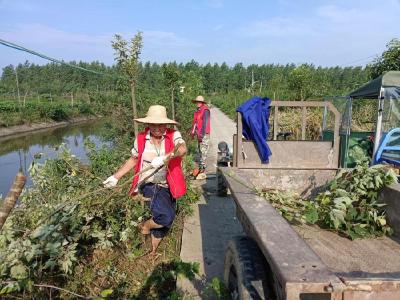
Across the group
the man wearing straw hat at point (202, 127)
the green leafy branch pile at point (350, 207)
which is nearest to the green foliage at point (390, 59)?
the man wearing straw hat at point (202, 127)

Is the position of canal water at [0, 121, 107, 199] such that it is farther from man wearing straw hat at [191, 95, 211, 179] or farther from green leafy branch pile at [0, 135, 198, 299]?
man wearing straw hat at [191, 95, 211, 179]

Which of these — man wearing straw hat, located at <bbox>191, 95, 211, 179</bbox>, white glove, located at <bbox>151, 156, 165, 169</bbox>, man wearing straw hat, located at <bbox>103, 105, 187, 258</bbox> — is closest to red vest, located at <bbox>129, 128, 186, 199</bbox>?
man wearing straw hat, located at <bbox>103, 105, 187, 258</bbox>

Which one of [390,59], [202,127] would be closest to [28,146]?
[202,127]

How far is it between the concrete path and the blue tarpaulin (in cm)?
119

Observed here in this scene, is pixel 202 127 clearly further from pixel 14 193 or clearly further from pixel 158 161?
pixel 14 193

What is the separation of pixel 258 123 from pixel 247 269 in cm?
266

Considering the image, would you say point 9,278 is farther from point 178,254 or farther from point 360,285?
point 360,285

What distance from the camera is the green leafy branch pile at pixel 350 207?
9.72 feet

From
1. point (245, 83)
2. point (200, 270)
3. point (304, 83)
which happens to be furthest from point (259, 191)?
point (245, 83)

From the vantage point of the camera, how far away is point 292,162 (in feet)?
14.2

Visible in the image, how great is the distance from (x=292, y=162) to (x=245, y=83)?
7116 cm

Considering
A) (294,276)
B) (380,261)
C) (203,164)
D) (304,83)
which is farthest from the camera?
(304,83)

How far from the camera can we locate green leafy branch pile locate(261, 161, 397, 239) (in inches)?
117

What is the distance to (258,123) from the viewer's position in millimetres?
4641
